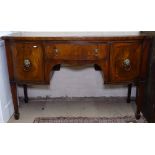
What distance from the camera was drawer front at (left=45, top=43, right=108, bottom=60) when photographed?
4.49ft

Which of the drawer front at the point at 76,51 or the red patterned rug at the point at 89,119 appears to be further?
the red patterned rug at the point at 89,119

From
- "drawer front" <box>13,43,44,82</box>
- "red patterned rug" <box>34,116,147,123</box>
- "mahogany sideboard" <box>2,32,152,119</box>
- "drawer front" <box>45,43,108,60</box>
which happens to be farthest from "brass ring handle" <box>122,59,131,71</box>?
"drawer front" <box>13,43,44,82</box>

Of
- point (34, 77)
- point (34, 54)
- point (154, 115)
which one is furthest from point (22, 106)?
point (154, 115)

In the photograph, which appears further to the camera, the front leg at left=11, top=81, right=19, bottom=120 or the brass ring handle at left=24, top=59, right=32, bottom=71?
the front leg at left=11, top=81, right=19, bottom=120

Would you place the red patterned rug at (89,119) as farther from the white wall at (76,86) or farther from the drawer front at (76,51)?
the drawer front at (76,51)

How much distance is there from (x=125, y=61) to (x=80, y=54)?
321 millimetres

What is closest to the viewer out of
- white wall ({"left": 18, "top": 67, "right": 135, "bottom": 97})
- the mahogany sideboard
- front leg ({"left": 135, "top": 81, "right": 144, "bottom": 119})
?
the mahogany sideboard

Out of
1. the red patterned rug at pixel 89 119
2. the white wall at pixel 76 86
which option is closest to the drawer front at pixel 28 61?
the red patterned rug at pixel 89 119

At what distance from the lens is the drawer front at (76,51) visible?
4.49 ft

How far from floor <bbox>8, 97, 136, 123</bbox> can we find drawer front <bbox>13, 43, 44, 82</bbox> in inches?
16.1

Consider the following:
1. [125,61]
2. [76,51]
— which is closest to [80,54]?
[76,51]

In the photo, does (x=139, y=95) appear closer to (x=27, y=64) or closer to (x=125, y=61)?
(x=125, y=61)

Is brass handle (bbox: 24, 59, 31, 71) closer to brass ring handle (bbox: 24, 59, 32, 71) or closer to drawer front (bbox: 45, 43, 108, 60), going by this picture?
brass ring handle (bbox: 24, 59, 32, 71)

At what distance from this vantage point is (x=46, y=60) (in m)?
1.42
